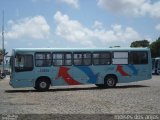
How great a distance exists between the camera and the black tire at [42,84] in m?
27.2

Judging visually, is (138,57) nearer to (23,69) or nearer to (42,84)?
(42,84)

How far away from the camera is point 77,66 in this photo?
28.0 meters

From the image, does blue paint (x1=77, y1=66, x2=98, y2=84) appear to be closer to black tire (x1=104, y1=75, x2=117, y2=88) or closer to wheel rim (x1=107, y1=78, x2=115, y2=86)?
black tire (x1=104, y1=75, x2=117, y2=88)

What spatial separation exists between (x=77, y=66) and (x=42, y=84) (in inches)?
102

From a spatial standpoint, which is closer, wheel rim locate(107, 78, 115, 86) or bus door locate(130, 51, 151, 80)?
wheel rim locate(107, 78, 115, 86)

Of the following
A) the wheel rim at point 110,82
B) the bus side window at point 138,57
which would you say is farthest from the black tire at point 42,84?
the bus side window at point 138,57

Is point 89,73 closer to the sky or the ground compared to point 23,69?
closer to the ground

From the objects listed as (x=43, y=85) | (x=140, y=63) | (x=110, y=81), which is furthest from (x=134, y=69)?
(x=43, y=85)

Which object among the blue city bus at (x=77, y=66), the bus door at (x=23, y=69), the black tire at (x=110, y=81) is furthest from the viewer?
the black tire at (x=110, y=81)

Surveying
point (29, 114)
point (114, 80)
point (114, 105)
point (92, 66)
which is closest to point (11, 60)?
point (92, 66)

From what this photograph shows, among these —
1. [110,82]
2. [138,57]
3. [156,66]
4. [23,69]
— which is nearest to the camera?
[23,69]

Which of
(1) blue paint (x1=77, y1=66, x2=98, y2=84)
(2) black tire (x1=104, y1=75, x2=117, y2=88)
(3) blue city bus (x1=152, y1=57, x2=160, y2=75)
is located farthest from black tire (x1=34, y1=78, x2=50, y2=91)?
(3) blue city bus (x1=152, y1=57, x2=160, y2=75)

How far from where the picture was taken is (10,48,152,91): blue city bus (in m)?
26.7

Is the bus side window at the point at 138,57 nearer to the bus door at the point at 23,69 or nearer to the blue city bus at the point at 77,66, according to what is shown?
the blue city bus at the point at 77,66
